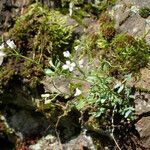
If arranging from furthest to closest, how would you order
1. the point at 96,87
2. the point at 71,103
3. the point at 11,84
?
the point at 11,84
the point at 71,103
the point at 96,87

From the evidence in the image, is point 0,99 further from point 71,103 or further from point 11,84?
point 71,103

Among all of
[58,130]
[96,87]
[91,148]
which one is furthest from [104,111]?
[58,130]

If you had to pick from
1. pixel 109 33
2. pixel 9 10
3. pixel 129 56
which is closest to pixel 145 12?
pixel 109 33

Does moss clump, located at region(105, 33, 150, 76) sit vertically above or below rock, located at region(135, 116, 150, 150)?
above

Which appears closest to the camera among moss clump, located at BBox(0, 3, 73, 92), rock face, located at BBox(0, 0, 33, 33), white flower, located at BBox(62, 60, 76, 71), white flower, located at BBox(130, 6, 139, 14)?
white flower, located at BBox(62, 60, 76, 71)

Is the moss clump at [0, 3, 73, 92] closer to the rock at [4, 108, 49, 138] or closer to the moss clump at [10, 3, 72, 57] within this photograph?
the moss clump at [10, 3, 72, 57]

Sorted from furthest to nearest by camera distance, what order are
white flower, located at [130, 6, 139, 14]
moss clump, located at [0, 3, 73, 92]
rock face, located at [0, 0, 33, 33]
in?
rock face, located at [0, 0, 33, 33]
moss clump, located at [0, 3, 73, 92]
white flower, located at [130, 6, 139, 14]

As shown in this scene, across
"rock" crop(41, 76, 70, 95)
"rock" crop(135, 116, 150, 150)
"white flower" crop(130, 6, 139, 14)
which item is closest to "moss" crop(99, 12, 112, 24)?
"white flower" crop(130, 6, 139, 14)

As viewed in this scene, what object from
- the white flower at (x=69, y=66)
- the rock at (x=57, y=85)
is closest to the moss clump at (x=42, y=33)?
the rock at (x=57, y=85)

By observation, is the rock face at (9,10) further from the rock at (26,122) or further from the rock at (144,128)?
the rock at (144,128)
